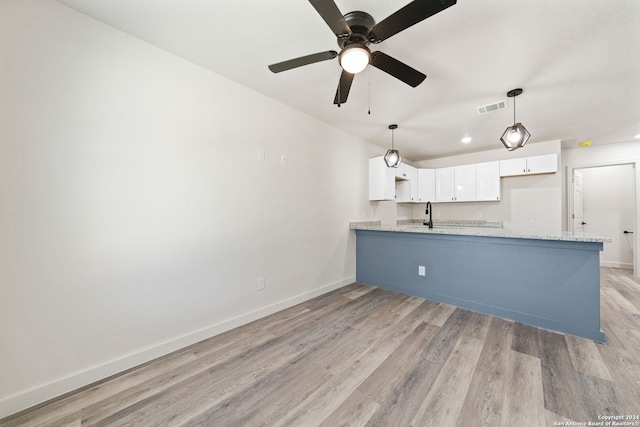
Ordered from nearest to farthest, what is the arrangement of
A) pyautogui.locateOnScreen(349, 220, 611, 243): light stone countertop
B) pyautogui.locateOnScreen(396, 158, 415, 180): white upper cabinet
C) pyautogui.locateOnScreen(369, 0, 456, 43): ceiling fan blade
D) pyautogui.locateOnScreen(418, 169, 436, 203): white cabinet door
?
pyautogui.locateOnScreen(369, 0, 456, 43): ceiling fan blade < pyautogui.locateOnScreen(349, 220, 611, 243): light stone countertop < pyautogui.locateOnScreen(396, 158, 415, 180): white upper cabinet < pyautogui.locateOnScreen(418, 169, 436, 203): white cabinet door

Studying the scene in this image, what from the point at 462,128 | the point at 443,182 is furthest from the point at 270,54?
the point at 443,182

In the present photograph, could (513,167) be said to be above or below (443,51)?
below

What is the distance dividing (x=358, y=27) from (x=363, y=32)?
0.04m

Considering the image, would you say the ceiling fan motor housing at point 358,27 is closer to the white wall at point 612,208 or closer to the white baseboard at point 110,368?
the white baseboard at point 110,368

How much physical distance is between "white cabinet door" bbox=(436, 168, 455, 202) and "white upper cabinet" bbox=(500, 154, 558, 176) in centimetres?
88

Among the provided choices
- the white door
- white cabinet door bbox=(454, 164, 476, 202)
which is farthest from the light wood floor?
the white door

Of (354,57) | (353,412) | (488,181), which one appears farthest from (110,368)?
(488,181)

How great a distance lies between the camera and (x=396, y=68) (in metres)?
1.70

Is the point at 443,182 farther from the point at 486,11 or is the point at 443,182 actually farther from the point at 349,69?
the point at 349,69

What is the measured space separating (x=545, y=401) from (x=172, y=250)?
2908 mm

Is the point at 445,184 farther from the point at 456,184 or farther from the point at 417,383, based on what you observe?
the point at 417,383

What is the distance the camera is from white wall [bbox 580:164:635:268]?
15.9 feet

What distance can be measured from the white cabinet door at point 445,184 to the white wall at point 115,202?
13.1ft

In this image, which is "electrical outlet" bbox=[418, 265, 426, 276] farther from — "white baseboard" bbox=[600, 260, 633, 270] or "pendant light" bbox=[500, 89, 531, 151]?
"white baseboard" bbox=[600, 260, 633, 270]
